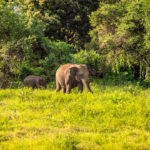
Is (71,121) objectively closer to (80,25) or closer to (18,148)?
(18,148)

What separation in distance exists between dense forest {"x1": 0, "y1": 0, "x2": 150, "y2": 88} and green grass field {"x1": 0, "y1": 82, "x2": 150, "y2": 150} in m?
5.45

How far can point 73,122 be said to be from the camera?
13.5 meters

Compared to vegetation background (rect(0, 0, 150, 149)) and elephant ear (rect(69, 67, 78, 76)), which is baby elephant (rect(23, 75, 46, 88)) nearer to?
vegetation background (rect(0, 0, 150, 149))

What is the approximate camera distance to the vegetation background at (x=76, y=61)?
11914mm

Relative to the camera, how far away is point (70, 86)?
19312mm

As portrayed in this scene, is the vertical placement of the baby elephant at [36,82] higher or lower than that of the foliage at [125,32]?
lower

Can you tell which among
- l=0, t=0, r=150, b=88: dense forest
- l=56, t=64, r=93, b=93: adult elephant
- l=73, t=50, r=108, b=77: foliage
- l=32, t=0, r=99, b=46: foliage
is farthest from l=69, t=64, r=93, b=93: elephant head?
l=32, t=0, r=99, b=46: foliage

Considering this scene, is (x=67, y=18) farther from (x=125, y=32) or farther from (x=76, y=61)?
(x=125, y=32)

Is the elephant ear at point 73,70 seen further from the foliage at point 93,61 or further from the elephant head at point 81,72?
the foliage at point 93,61

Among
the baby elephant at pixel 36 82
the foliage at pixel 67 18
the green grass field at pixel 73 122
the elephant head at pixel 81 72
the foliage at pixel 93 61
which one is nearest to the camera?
the green grass field at pixel 73 122

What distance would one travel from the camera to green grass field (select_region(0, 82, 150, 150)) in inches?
435

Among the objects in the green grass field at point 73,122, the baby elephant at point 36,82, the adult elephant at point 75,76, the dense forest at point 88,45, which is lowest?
the green grass field at point 73,122

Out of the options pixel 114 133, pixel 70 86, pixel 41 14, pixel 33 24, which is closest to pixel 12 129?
pixel 114 133

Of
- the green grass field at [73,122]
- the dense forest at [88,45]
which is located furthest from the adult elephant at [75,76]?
the dense forest at [88,45]
